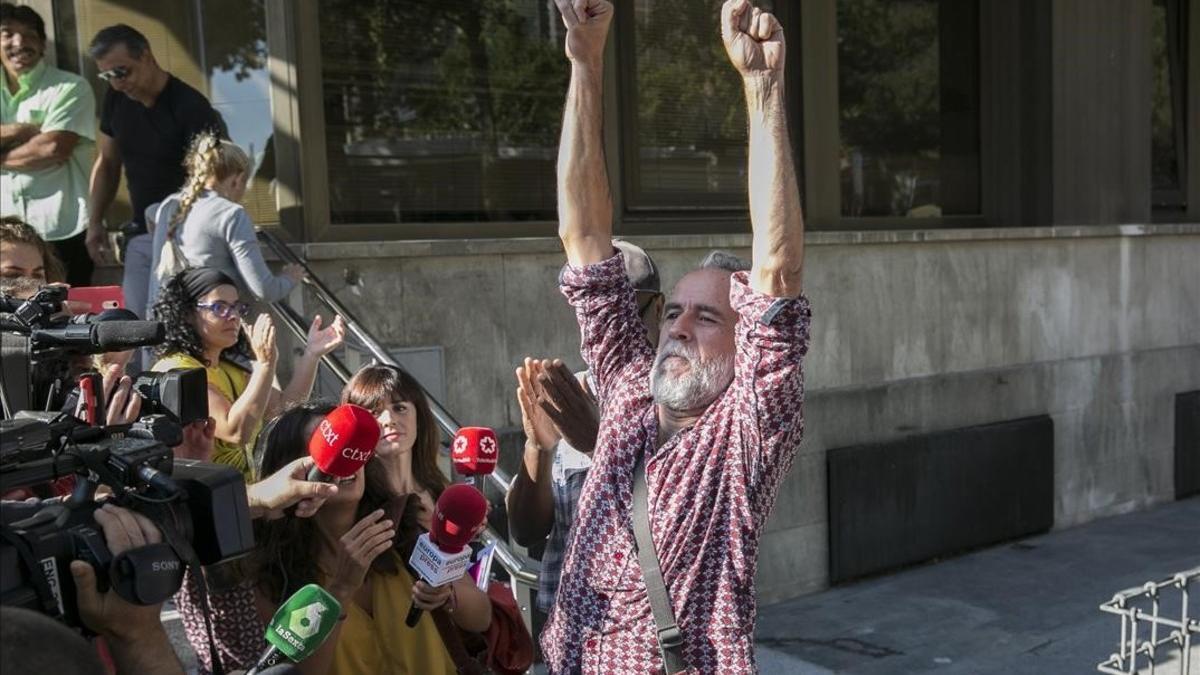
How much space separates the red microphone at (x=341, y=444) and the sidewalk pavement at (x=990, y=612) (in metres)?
4.15

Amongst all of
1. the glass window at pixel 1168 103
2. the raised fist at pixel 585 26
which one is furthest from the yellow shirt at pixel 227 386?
the glass window at pixel 1168 103

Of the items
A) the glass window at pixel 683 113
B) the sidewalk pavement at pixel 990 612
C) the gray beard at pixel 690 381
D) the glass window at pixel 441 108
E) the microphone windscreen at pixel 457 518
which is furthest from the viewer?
the glass window at pixel 683 113

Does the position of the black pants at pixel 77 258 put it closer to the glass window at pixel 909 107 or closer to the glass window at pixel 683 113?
the glass window at pixel 683 113

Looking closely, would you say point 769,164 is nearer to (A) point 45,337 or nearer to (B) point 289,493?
(B) point 289,493

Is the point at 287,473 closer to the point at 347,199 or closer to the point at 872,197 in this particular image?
the point at 347,199

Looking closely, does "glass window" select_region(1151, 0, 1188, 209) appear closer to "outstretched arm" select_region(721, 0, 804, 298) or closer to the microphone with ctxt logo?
the microphone with ctxt logo

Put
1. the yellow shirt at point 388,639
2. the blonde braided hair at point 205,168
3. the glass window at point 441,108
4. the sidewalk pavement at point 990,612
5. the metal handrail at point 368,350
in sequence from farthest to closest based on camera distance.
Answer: the glass window at point 441,108
the sidewalk pavement at point 990,612
the blonde braided hair at point 205,168
the metal handrail at point 368,350
the yellow shirt at point 388,639

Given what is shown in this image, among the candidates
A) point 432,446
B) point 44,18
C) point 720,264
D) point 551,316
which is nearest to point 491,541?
point 432,446

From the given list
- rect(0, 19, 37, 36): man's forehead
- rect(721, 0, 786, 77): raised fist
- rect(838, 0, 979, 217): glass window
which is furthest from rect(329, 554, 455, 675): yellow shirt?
rect(838, 0, 979, 217): glass window

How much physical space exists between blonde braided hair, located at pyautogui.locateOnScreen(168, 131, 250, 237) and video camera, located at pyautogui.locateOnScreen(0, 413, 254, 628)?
3.07 metres

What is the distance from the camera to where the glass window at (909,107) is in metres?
9.86

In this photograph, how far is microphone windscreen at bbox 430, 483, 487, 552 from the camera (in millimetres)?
2980

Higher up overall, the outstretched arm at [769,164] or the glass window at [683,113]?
the glass window at [683,113]

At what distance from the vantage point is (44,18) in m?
6.75
